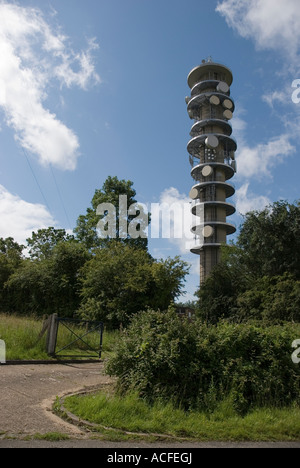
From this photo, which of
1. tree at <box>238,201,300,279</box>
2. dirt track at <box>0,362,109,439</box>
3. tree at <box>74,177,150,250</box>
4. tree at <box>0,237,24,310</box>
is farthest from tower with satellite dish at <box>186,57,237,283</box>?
dirt track at <box>0,362,109,439</box>

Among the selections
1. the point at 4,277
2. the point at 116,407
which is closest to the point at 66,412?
the point at 116,407

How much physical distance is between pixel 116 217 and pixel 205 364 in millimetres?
29935

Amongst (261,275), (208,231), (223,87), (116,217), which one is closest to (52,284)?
(116,217)

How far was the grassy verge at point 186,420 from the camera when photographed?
471cm

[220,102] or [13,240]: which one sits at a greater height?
[220,102]

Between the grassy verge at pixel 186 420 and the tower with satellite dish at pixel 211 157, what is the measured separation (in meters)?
48.6

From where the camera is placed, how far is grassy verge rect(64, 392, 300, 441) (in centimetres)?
471

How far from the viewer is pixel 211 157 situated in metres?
57.7

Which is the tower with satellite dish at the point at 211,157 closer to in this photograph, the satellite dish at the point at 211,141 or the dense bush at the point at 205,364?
the satellite dish at the point at 211,141

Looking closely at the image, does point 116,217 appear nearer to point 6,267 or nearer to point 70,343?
point 6,267

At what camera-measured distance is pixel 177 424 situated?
16.2ft

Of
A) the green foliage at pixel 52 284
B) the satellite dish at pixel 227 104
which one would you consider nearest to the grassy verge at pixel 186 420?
the green foliage at pixel 52 284

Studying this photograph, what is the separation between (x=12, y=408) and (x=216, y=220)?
51.9m
